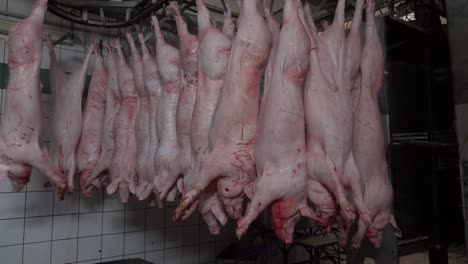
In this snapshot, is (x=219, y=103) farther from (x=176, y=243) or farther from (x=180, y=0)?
(x=176, y=243)

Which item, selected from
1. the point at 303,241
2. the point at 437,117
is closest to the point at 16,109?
the point at 437,117

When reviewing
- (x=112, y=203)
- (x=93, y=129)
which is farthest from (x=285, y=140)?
(x=112, y=203)

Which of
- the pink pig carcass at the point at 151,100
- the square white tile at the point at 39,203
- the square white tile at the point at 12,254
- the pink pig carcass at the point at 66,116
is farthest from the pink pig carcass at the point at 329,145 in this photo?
the square white tile at the point at 12,254

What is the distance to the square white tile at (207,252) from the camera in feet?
12.4

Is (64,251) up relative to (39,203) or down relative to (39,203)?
down

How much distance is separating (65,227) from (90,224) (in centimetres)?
21

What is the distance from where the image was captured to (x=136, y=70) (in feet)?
7.63

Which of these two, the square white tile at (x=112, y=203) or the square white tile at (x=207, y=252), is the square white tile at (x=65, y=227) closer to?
the square white tile at (x=112, y=203)

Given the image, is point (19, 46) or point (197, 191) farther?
point (19, 46)

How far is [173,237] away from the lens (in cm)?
359

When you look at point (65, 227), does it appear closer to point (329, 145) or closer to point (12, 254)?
point (12, 254)

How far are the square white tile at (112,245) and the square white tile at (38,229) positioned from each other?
0.47 metres

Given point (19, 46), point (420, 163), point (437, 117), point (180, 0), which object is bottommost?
point (420, 163)

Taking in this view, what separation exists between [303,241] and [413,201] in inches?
76.6
